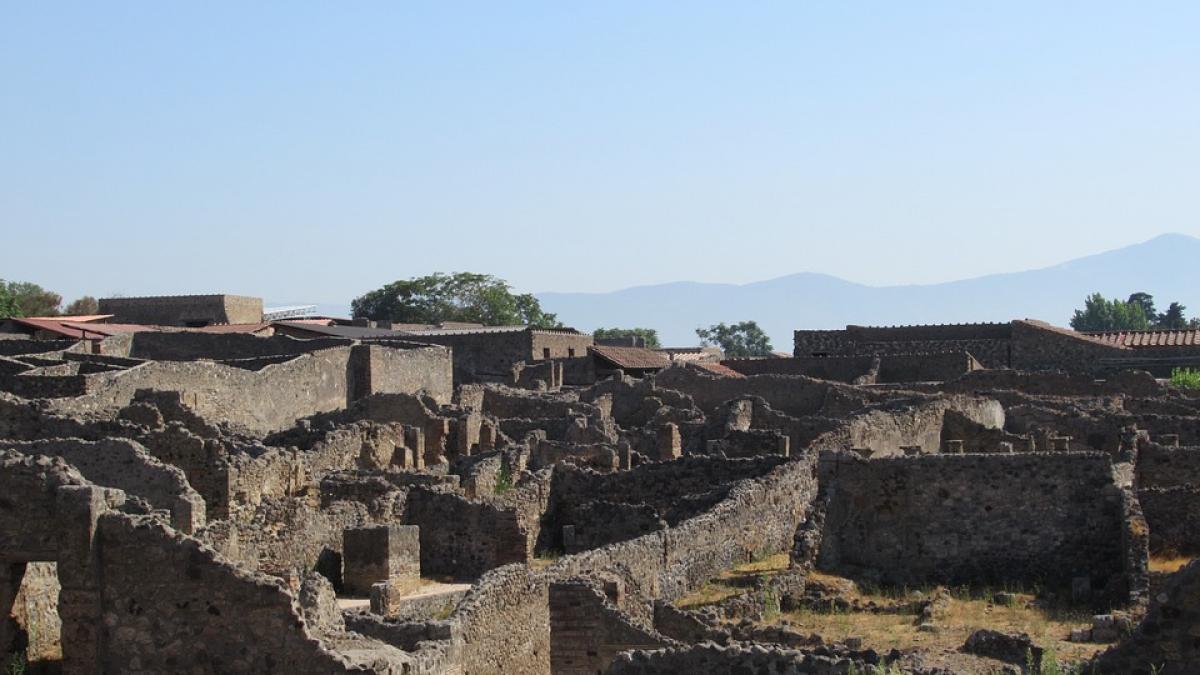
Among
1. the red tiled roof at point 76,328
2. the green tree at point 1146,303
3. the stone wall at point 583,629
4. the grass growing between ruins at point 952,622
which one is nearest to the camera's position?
the stone wall at point 583,629

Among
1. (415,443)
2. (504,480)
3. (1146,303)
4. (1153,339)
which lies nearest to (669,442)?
(415,443)

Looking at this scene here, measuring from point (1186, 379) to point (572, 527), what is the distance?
32.7 m

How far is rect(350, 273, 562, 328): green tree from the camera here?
109000 millimetres

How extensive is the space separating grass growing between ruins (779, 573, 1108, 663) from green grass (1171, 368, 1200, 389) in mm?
29004

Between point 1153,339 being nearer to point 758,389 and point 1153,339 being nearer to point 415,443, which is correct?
point 758,389

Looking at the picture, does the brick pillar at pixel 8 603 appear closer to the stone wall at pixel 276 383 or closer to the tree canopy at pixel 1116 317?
the stone wall at pixel 276 383

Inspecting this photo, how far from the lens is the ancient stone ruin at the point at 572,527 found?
50.2ft

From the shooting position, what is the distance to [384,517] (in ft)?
80.6

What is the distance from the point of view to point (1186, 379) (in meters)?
54.1

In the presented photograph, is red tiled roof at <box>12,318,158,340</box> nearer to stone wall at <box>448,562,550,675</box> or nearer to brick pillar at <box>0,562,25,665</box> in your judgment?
stone wall at <box>448,562,550,675</box>

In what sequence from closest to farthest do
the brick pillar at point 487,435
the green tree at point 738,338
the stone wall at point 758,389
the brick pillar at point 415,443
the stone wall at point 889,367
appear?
the brick pillar at point 415,443 → the brick pillar at point 487,435 → the stone wall at point 758,389 → the stone wall at point 889,367 → the green tree at point 738,338

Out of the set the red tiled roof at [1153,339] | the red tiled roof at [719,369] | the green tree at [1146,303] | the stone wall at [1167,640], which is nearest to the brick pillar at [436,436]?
the red tiled roof at [719,369]

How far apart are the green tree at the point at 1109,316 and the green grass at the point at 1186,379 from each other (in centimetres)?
8856

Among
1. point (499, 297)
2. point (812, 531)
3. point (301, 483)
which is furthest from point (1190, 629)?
point (499, 297)
